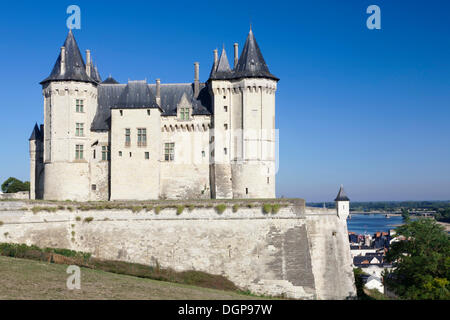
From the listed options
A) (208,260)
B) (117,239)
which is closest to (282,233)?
(208,260)

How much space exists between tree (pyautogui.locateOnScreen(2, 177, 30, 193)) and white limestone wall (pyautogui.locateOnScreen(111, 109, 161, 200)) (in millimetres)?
22829

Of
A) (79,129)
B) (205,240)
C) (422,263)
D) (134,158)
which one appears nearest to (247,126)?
(134,158)

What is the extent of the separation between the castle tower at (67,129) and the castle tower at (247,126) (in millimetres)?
10381

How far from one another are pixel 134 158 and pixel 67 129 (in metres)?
5.70

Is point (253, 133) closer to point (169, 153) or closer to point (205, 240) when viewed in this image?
point (169, 153)

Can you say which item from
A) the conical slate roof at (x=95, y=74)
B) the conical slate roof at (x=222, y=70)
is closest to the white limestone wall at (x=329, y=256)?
the conical slate roof at (x=222, y=70)

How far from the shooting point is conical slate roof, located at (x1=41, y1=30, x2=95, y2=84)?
37688mm

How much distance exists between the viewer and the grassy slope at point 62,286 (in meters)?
18.0

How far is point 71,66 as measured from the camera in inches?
1506

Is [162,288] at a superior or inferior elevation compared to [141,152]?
inferior
